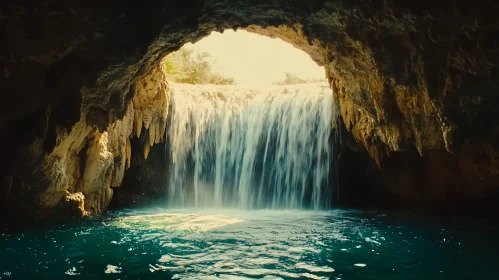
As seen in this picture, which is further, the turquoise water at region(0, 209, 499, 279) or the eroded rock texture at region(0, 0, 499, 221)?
the eroded rock texture at region(0, 0, 499, 221)

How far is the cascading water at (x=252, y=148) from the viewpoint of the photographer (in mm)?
14359

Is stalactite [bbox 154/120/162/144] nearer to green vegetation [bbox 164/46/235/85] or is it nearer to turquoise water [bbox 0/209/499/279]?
turquoise water [bbox 0/209/499/279]

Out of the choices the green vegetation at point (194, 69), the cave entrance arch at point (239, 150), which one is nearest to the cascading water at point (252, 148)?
the cave entrance arch at point (239, 150)

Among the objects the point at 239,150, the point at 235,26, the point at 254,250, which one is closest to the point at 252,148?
the point at 239,150

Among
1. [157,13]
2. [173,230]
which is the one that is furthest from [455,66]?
[173,230]

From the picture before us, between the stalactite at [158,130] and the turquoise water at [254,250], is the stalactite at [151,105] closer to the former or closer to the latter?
the stalactite at [158,130]

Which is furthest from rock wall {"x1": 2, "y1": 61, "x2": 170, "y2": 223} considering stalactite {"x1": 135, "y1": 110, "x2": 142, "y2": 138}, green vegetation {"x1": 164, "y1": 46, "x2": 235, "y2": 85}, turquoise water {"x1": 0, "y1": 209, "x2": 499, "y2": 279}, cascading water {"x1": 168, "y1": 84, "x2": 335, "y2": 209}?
green vegetation {"x1": 164, "y1": 46, "x2": 235, "y2": 85}

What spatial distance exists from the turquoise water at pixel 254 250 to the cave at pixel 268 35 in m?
0.12

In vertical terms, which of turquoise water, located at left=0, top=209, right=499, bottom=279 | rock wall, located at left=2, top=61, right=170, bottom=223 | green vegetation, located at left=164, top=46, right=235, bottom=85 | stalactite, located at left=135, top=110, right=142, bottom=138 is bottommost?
turquoise water, located at left=0, top=209, right=499, bottom=279

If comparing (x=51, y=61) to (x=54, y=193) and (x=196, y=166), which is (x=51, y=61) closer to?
(x=54, y=193)

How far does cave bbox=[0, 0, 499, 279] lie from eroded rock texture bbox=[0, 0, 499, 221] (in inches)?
0.9

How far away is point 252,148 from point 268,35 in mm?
5963

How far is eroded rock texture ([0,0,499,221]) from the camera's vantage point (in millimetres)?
5867

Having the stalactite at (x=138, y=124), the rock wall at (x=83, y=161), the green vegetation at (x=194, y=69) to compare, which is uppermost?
the green vegetation at (x=194, y=69)
